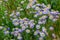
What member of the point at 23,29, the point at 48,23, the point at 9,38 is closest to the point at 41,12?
the point at 48,23

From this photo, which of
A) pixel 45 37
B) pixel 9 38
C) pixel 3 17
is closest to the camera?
pixel 45 37

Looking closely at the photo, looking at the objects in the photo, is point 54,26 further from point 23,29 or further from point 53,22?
point 23,29

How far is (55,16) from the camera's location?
109 inches

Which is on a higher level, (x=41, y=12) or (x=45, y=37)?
(x=41, y=12)

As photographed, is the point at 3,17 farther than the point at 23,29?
Yes

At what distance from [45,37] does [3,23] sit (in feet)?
2.41

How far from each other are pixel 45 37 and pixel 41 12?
37 centimetres

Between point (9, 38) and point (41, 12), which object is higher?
point (41, 12)

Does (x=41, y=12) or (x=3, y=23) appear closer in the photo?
(x=41, y=12)

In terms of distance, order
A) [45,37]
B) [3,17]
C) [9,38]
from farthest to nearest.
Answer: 1. [3,17]
2. [9,38]
3. [45,37]

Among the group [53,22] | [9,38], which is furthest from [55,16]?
[9,38]

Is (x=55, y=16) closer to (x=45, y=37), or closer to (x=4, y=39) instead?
(x=45, y=37)

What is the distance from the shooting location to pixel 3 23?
3049 mm

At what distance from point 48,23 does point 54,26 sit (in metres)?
0.10
